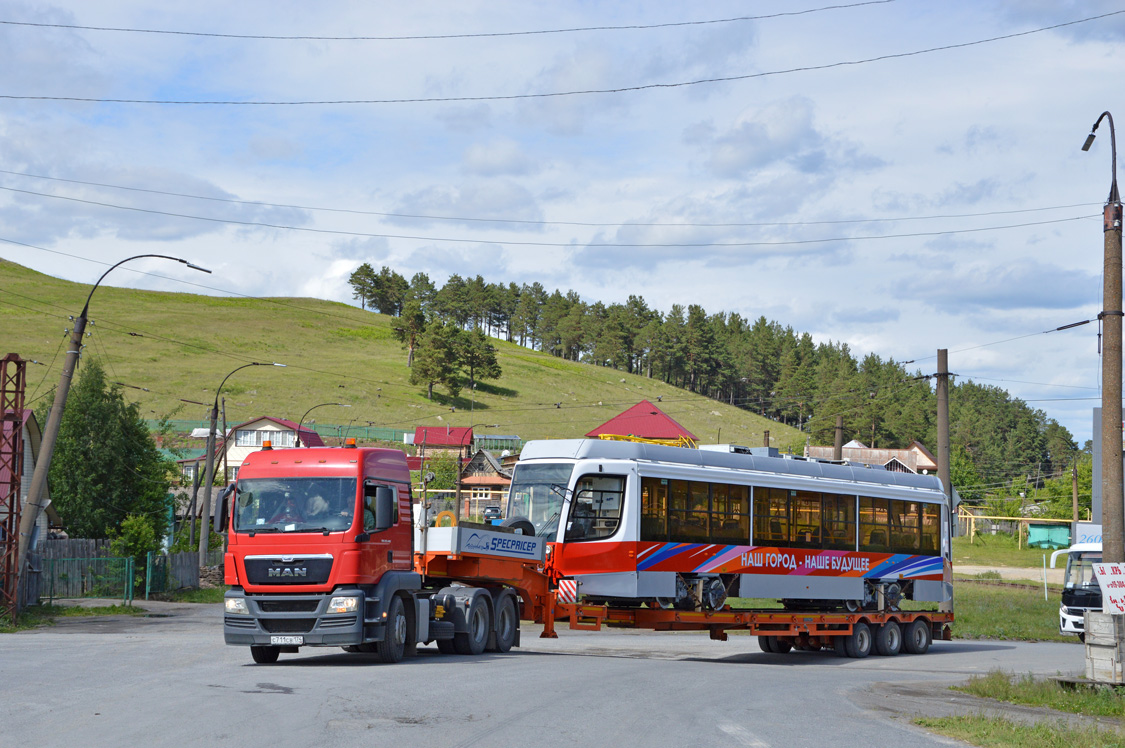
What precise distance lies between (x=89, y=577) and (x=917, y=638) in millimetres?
27908

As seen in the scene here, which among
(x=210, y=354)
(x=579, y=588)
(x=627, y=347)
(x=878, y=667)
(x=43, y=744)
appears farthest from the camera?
(x=627, y=347)

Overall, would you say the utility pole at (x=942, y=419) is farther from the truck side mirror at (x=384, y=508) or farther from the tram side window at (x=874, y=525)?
the truck side mirror at (x=384, y=508)

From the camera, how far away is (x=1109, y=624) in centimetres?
1719

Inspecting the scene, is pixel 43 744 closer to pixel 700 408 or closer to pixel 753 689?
pixel 753 689

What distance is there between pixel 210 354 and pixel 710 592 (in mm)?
122703

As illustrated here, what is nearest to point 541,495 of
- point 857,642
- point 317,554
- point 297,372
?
point 317,554

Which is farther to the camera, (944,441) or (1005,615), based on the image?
(1005,615)

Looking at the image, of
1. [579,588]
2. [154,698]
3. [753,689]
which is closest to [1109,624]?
[753,689]

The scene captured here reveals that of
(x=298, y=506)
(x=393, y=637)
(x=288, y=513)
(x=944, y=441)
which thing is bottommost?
(x=393, y=637)

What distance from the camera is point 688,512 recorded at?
21.8m

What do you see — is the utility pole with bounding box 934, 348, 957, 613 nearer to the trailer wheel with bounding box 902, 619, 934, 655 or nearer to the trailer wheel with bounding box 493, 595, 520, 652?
the trailer wheel with bounding box 902, 619, 934, 655

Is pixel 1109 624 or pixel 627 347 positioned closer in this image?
pixel 1109 624

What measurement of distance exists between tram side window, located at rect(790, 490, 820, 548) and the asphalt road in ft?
9.00

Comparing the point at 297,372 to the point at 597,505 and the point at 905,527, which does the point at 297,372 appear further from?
the point at 597,505
